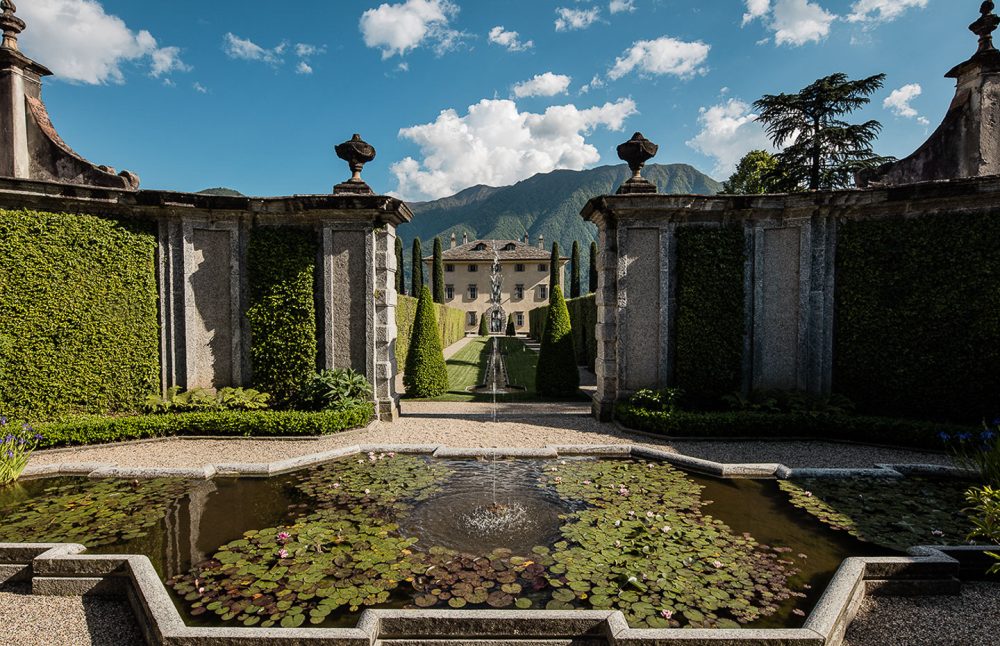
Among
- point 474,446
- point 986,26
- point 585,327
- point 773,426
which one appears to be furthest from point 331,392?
point 986,26

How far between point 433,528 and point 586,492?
230 cm

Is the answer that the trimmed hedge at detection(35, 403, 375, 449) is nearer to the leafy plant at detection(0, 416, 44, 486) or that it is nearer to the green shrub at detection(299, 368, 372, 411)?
the green shrub at detection(299, 368, 372, 411)

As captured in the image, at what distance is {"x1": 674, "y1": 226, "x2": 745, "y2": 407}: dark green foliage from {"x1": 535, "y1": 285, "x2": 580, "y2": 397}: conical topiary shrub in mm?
4362

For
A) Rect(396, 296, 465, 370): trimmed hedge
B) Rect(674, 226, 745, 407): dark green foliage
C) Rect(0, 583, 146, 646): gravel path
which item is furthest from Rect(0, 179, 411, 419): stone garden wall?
Rect(674, 226, 745, 407): dark green foliage

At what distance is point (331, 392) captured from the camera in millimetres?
10289

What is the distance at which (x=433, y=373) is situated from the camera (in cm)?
1495

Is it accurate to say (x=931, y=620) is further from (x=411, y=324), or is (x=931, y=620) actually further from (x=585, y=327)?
(x=411, y=324)

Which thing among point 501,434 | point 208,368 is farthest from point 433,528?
point 208,368

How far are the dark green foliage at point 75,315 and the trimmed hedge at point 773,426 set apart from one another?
10913 mm

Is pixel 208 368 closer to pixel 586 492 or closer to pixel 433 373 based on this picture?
pixel 433 373

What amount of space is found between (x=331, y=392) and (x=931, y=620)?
31.9ft

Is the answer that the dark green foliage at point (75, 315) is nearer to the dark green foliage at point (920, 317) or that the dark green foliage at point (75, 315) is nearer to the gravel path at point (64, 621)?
the gravel path at point (64, 621)

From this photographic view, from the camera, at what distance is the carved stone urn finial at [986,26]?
1018 centimetres

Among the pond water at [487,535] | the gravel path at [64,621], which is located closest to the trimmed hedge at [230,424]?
the pond water at [487,535]
